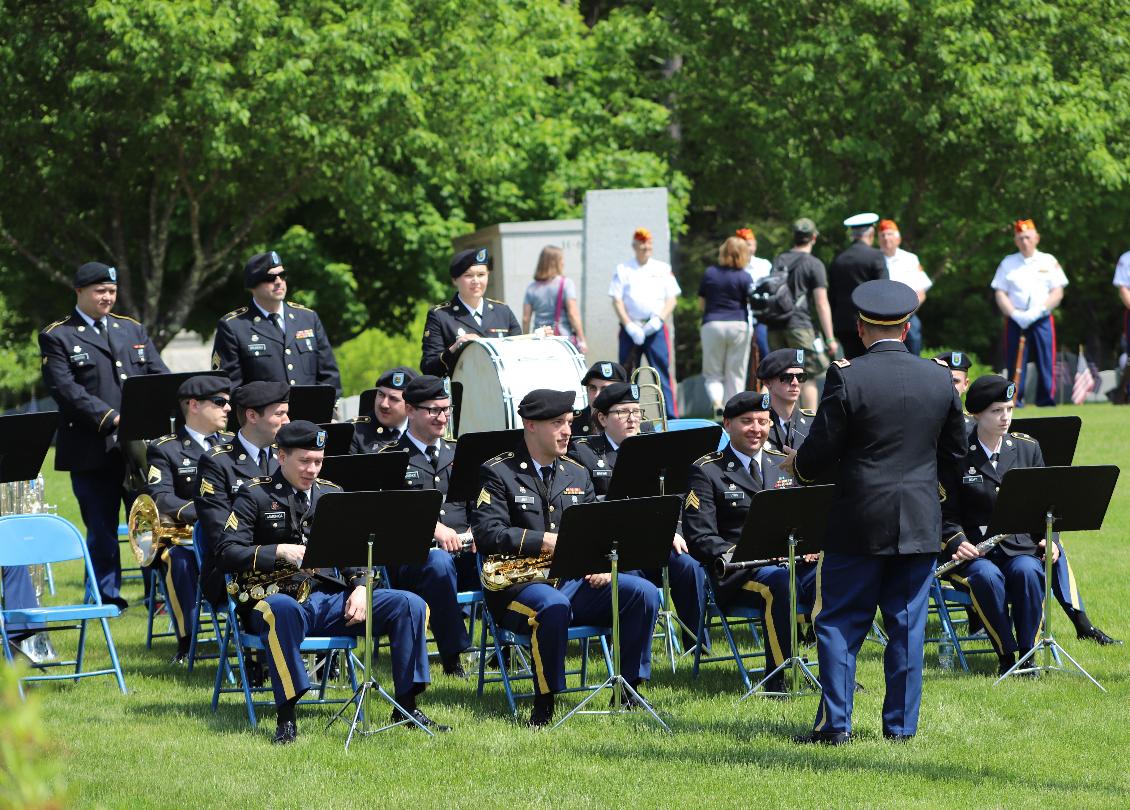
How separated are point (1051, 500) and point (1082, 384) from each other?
69.4ft

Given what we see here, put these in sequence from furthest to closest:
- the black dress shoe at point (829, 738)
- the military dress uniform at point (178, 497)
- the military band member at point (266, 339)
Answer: the military band member at point (266, 339) → the military dress uniform at point (178, 497) → the black dress shoe at point (829, 738)

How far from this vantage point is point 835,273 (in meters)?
15.4

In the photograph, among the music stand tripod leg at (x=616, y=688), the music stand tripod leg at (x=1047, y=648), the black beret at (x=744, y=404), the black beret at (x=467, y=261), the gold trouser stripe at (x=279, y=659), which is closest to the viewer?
the gold trouser stripe at (x=279, y=659)

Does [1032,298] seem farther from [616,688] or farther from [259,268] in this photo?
[616,688]

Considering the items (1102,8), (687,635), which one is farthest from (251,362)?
(1102,8)

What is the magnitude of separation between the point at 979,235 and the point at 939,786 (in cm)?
2722

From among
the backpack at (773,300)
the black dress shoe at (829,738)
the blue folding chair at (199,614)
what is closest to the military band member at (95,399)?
the blue folding chair at (199,614)

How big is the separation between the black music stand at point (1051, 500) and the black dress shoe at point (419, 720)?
2.83 meters

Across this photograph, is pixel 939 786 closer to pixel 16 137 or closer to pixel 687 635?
pixel 687 635

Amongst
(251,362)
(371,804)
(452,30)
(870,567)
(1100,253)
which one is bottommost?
(371,804)

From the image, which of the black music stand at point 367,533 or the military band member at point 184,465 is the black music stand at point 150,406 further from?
the black music stand at point 367,533

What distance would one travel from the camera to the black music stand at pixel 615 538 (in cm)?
735

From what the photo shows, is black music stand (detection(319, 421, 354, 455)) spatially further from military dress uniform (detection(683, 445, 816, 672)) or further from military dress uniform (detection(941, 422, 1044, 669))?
Answer: military dress uniform (detection(941, 422, 1044, 669))

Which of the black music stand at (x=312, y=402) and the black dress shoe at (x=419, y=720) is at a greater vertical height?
the black music stand at (x=312, y=402)
